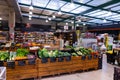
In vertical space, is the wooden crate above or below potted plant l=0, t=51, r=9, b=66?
below

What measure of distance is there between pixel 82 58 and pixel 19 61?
2672mm

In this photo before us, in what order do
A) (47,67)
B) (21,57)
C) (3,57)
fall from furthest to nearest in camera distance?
1. (47,67)
2. (21,57)
3. (3,57)

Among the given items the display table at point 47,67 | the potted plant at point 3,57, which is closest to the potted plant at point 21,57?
the display table at point 47,67

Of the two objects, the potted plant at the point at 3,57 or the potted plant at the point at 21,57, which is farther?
the potted plant at the point at 21,57

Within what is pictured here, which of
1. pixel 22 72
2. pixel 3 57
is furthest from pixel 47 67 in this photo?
pixel 3 57

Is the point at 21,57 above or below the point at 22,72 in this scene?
above

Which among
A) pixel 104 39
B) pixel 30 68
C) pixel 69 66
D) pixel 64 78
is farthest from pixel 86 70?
pixel 104 39

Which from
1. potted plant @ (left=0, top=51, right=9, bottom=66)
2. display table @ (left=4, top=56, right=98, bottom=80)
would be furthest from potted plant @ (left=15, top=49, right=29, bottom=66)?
potted plant @ (left=0, top=51, right=9, bottom=66)

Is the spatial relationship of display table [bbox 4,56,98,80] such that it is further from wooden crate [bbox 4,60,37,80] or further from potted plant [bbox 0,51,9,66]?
potted plant [bbox 0,51,9,66]

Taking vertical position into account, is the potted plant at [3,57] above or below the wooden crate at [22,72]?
above

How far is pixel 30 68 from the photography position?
4.47 m


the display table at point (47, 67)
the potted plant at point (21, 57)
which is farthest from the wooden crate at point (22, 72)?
the potted plant at point (21, 57)

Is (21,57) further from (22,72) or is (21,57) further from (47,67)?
(47,67)

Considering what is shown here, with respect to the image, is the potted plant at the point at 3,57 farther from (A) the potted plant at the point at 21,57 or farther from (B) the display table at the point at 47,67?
(A) the potted plant at the point at 21,57
